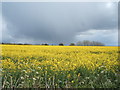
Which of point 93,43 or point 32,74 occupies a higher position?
point 93,43

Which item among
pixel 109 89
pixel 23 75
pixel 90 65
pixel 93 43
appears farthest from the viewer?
pixel 93 43

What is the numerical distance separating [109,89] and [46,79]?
122cm

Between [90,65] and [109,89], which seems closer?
[109,89]

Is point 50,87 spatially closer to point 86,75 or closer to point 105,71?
point 86,75

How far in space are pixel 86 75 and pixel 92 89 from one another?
442 mm

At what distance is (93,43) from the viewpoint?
4855 mm

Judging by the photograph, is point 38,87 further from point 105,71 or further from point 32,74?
point 105,71

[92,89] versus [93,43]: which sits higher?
[93,43]

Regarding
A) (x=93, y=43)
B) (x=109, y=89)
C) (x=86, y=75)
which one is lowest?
(x=109, y=89)

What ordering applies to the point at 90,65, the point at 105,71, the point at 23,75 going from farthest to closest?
1. the point at 90,65
2. the point at 105,71
3. the point at 23,75

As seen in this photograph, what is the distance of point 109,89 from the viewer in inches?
109

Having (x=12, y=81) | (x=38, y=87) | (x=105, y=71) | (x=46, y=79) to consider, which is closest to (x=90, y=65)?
(x=105, y=71)

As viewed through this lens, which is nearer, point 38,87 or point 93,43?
point 38,87

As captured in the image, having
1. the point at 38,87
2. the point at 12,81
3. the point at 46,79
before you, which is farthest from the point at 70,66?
the point at 12,81
